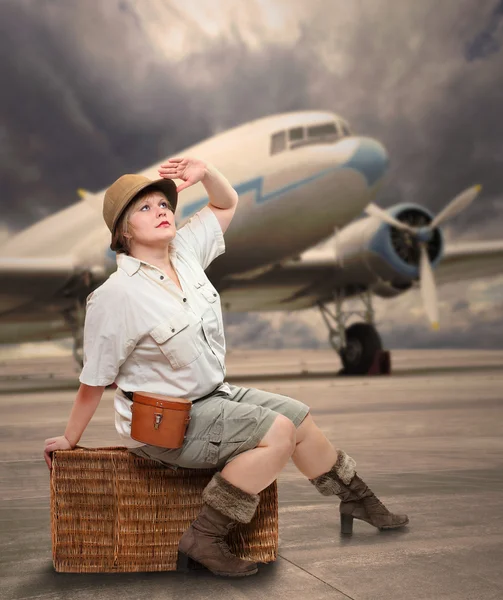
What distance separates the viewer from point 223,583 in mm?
1907

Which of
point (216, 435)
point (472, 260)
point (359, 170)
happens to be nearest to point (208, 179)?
point (216, 435)

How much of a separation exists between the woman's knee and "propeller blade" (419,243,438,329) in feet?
36.7

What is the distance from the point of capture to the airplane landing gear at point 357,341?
1329 centimetres

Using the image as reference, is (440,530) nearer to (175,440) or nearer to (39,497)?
(175,440)

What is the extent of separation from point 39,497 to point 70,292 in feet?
32.3

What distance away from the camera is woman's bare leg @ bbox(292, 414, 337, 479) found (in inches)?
85.6

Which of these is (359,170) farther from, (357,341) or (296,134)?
(357,341)

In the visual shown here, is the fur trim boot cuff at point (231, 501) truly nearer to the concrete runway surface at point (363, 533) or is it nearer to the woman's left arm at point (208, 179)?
the concrete runway surface at point (363, 533)

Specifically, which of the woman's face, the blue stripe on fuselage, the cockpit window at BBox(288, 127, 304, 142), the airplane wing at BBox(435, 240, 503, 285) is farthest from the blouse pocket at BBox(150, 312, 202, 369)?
the airplane wing at BBox(435, 240, 503, 285)

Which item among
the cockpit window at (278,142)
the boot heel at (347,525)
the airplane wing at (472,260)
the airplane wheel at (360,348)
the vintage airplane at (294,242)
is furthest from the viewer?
the airplane wing at (472,260)

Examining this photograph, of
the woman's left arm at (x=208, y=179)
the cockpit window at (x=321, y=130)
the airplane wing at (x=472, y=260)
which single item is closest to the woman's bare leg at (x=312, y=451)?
the woman's left arm at (x=208, y=179)

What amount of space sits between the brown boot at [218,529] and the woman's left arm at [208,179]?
3.07 ft

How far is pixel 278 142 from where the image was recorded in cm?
1092

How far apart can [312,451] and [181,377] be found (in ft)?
1.67
